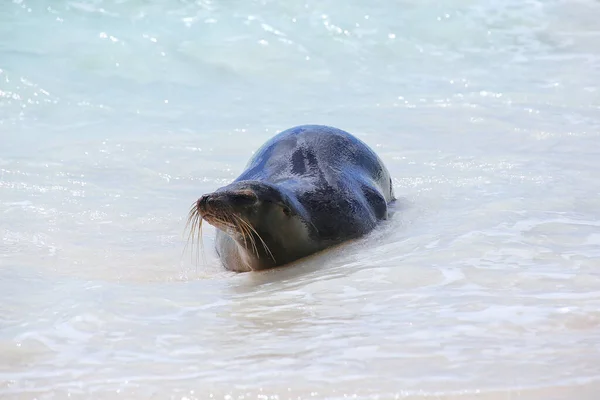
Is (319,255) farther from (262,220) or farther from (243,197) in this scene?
(243,197)

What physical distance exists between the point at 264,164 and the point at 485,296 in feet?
7.80

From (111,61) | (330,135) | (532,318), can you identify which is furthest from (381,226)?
(111,61)

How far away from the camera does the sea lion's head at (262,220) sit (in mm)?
4984

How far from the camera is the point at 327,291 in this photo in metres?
4.26

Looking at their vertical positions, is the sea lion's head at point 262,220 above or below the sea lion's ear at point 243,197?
below

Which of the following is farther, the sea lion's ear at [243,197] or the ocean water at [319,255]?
the sea lion's ear at [243,197]

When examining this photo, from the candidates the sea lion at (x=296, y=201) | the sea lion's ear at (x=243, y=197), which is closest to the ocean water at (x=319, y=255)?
the sea lion at (x=296, y=201)

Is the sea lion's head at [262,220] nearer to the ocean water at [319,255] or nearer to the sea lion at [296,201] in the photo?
the sea lion at [296,201]

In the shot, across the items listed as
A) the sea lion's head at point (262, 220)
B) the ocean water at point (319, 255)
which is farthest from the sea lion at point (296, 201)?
the ocean water at point (319, 255)

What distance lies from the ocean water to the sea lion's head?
17cm

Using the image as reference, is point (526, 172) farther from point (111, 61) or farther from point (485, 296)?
point (111, 61)

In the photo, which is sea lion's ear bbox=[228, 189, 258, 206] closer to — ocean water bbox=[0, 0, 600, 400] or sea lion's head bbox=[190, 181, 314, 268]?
sea lion's head bbox=[190, 181, 314, 268]

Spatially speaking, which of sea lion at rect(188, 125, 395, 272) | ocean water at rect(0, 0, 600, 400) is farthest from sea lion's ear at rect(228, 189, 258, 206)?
ocean water at rect(0, 0, 600, 400)

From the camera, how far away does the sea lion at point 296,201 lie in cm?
508
